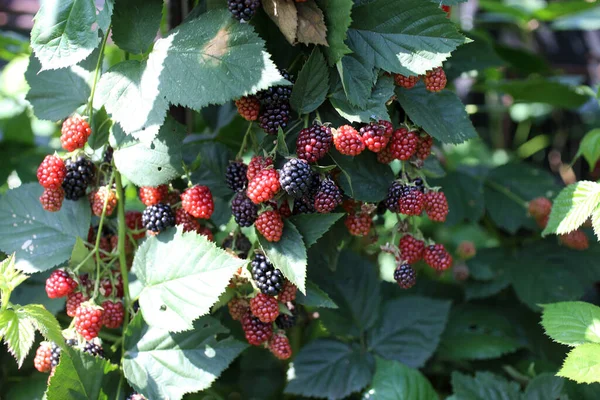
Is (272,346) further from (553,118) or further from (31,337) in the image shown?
(553,118)

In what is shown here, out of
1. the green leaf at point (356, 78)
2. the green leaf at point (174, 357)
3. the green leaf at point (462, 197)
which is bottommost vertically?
the green leaf at point (462, 197)

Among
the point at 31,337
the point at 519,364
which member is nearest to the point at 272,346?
the point at 31,337

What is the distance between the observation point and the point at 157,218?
0.98 m

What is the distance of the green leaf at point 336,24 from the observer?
34.2 inches

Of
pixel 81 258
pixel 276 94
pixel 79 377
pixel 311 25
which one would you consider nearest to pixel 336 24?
pixel 311 25

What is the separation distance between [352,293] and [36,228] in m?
0.74

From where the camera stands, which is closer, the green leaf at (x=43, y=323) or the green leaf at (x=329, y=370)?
the green leaf at (x=43, y=323)

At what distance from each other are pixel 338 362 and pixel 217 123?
61 cm

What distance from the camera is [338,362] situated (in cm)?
134

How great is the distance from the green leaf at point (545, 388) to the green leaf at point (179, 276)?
2.24ft

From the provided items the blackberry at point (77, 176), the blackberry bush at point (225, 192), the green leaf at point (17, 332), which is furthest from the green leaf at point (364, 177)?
the green leaf at point (17, 332)

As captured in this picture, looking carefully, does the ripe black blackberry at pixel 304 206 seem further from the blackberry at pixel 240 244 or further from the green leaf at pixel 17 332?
the green leaf at pixel 17 332

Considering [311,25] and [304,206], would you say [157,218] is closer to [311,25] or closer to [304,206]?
[304,206]

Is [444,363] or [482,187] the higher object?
[482,187]
